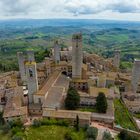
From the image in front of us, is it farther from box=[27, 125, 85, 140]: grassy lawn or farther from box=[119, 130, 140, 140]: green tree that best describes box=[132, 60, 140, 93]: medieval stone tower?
box=[27, 125, 85, 140]: grassy lawn

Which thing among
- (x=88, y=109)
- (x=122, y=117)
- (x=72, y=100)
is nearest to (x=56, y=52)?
(x=72, y=100)

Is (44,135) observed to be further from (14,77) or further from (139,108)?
(14,77)

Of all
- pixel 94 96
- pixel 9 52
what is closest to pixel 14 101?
pixel 94 96

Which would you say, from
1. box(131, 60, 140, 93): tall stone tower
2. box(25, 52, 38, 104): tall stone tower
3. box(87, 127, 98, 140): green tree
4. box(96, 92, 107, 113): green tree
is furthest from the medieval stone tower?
box(25, 52, 38, 104): tall stone tower

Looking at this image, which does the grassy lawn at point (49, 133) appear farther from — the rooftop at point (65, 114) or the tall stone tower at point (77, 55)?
the tall stone tower at point (77, 55)

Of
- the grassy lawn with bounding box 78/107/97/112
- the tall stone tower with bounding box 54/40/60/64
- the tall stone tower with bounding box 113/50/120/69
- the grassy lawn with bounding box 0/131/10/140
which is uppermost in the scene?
the tall stone tower with bounding box 54/40/60/64

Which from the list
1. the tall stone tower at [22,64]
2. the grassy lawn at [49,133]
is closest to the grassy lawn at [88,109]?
the grassy lawn at [49,133]
